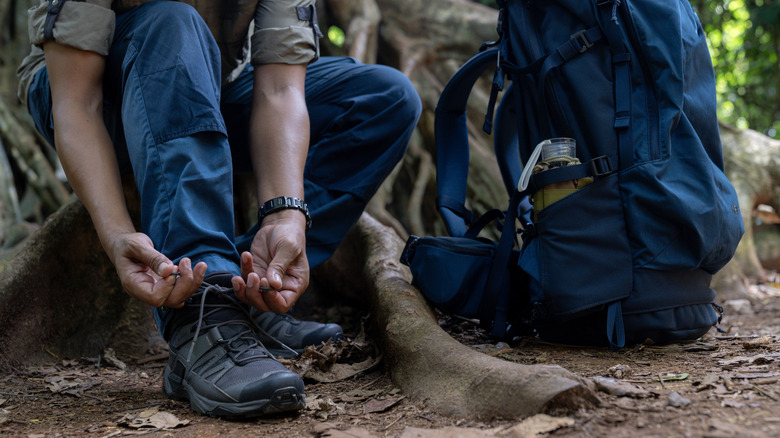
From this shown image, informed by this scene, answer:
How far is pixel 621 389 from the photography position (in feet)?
4.41

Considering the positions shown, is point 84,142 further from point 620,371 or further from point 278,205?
point 620,371

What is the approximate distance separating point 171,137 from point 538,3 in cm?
125

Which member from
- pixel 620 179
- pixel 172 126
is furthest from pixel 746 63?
pixel 172 126

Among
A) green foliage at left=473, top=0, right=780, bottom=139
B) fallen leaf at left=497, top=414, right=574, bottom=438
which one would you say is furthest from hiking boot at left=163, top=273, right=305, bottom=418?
green foliage at left=473, top=0, right=780, bottom=139

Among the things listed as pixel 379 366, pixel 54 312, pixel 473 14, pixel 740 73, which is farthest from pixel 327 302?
pixel 740 73

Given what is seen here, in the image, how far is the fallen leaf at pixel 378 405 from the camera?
5.09ft

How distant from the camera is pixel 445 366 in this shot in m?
1.57

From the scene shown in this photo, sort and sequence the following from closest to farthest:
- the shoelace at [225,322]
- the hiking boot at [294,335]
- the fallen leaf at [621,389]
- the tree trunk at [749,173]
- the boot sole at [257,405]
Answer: the fallen leaf at [621,389] < the boot sole at [257,405] < the shoelace at [225,322] < the hiking boot at [294,335] < the tree trunk at [749,173]

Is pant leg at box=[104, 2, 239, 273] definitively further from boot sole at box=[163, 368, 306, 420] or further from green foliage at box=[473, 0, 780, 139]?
green foliage at box=[473, 0, 780, 139]

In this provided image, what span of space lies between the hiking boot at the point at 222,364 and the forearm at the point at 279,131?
1.44 ft

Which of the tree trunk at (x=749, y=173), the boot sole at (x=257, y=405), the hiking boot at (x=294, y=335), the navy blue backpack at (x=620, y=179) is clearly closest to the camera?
the boot sole at (x=257, y=405)

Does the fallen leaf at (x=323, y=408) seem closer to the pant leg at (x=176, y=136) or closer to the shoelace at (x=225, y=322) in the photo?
the shoelace at (x=225, y=322)

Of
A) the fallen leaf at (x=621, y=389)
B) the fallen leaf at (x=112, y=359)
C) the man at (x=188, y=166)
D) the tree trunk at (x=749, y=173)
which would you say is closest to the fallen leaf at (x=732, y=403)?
the fallen leaf at (x=621, y=389)

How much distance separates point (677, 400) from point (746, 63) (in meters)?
7.85
